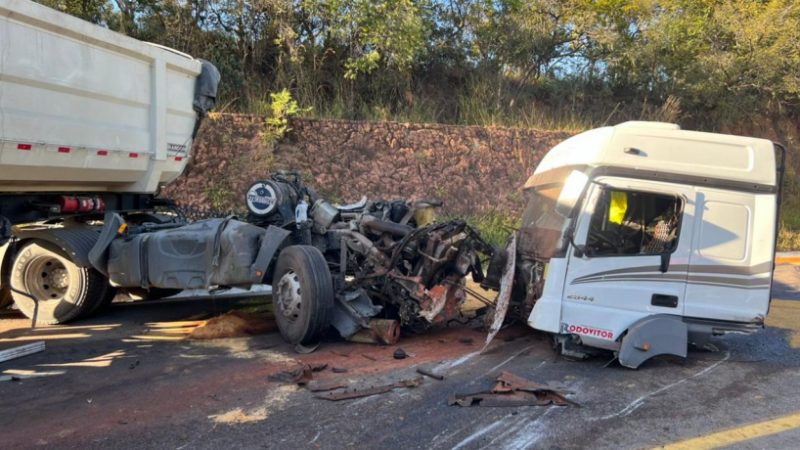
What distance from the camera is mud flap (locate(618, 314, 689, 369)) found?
17.6ft

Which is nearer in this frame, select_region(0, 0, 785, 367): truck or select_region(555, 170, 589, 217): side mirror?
select_region(0, 0, 785, 367): truck

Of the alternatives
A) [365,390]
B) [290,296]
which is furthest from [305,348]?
[365,390]

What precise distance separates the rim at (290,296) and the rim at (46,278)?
2899 millimetres

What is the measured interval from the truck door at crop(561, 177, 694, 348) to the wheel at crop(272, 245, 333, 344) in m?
2.23

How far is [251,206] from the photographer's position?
6.98 meters

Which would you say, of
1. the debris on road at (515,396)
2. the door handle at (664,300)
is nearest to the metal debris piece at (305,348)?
the debris on road at (515,396)

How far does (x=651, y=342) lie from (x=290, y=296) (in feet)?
11.0

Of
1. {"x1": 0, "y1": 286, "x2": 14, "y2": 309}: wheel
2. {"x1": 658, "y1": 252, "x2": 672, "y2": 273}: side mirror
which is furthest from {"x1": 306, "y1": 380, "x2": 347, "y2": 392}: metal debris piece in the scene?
{"x1": 0, "y1": 286, "x2": 14, "y2": 309}: wheel

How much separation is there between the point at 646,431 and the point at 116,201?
634 centimetres

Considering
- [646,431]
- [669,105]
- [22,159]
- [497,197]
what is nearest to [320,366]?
[646,431]

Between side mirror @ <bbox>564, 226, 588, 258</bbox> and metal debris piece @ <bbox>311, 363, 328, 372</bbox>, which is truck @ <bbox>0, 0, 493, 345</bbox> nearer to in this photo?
metal debris piece @ <bbox>311, 363, 328, 372</bbox>

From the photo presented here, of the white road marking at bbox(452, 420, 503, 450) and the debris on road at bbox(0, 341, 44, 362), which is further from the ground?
the white road marking at bbox(452, 420, 503, 450)

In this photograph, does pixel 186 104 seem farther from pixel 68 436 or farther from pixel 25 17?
pixel 68 436

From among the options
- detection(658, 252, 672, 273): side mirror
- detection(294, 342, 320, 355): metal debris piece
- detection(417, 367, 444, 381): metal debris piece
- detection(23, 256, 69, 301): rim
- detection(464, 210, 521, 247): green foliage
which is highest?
detection(658, 252, 672, 273): side mirror
